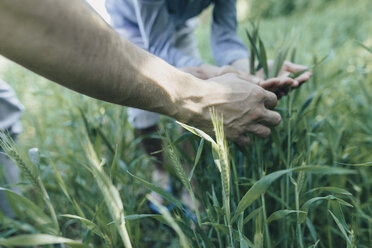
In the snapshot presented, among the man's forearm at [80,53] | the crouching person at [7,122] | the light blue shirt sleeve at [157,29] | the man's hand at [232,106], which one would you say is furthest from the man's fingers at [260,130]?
the crouching person at [7,122]

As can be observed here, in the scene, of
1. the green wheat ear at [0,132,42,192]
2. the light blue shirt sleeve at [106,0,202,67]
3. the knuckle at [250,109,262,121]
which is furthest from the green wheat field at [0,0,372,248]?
the light blue shirt sleeve at [106,0,202,67]

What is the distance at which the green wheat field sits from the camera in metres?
0.59

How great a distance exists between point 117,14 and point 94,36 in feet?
2.90

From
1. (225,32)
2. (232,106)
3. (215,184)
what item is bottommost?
(215,184)

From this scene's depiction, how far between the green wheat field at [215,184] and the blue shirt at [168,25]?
0.49ft

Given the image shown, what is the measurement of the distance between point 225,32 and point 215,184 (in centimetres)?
83

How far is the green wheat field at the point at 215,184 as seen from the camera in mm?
591

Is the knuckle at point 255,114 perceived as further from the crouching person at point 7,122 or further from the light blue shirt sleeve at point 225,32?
the crouching person at point 7,122

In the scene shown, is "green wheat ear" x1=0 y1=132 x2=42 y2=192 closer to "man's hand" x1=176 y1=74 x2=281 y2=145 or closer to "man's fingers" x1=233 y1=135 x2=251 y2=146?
"man's hand" x1=176 y1=74 x2=281 y2=145

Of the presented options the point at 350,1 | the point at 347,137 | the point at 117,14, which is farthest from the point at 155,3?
the point at 350,1

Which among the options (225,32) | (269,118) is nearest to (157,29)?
(225,32)

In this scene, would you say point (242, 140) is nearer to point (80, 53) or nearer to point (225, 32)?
point (80, 53)

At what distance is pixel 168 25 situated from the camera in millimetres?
1194

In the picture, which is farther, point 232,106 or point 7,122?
point 7,122
